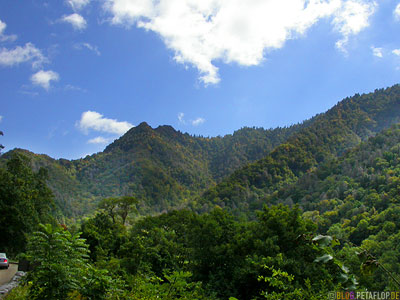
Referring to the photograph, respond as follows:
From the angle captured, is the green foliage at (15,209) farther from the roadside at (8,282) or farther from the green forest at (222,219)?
the roadside at (8,282)

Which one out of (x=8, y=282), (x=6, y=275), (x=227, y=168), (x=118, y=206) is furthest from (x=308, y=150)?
(x=8, y=282)

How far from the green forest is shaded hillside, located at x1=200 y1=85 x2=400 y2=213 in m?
0.52

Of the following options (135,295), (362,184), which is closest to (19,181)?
(135,295)

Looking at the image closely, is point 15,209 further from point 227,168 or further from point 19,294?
point 227,168

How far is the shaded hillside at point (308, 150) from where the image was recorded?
106375 millimetres

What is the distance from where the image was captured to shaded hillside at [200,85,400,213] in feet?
349

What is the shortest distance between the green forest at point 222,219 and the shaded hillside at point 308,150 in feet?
1.71

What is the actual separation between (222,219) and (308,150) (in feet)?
416

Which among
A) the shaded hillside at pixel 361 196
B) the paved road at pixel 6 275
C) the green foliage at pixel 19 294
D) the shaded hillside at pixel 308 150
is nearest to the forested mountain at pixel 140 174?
the shaded hillside at pixel 308 150

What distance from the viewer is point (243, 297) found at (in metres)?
9.76

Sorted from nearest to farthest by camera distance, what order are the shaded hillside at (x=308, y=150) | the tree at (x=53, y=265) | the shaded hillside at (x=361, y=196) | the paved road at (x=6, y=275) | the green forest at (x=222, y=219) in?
the tree at (x=53, y=265)
the green forest at (x=222, y=219)
the paved road at (x=6, y=275)
the shaded hillside at (x=361, y=196)
the shaded hillside at (x=308, y=150)

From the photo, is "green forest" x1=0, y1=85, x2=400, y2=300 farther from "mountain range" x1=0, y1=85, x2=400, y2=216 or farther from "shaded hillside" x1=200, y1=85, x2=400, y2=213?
"mountain range" x1=0, y1=85, x2=400, y2=216

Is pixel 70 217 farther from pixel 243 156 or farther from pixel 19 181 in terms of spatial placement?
pixel 243 156

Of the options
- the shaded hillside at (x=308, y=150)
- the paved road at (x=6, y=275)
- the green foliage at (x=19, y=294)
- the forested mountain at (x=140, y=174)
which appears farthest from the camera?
the forested mountain at (x=140, y=174)
